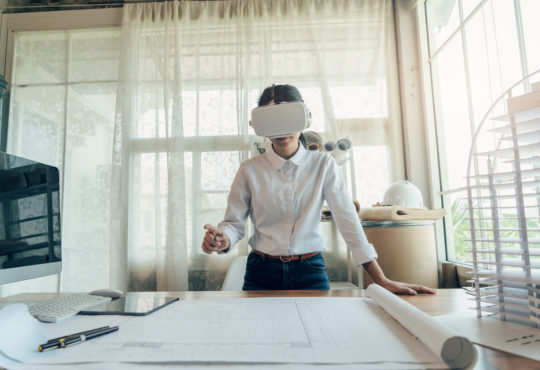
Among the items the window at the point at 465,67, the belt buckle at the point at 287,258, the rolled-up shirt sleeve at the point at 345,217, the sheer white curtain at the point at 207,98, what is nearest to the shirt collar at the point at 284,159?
the rolled-up shirt sleeve at the point at 345,217

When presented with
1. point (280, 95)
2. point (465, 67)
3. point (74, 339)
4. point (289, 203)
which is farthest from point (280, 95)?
point (465, 67)

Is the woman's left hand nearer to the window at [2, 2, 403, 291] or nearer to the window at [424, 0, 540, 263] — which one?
the window at [424, 0, 540, 263]

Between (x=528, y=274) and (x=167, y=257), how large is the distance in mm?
2429

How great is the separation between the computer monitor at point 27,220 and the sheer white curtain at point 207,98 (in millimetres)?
1552

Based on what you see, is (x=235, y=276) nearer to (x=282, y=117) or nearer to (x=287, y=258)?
(x=287, y=258)

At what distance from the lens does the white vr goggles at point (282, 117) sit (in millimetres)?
918

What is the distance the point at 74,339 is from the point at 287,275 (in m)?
0.85

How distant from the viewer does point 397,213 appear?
1989mm

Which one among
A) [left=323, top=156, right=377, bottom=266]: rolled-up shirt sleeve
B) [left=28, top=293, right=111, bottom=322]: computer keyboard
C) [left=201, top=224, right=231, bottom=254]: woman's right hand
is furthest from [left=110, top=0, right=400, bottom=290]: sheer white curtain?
[left=28, top=293, right=111, bottom=322]: computer keyboard

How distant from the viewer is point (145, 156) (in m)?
2.79

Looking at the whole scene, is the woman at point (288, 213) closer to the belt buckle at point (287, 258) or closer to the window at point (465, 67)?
the belt buckle at point (287, 258)

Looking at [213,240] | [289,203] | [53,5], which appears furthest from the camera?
[53,5]

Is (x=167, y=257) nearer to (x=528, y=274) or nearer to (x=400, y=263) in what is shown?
(x=400, y=263)

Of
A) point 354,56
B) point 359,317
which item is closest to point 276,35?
point 354,56
